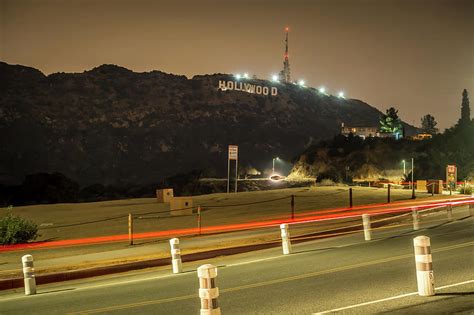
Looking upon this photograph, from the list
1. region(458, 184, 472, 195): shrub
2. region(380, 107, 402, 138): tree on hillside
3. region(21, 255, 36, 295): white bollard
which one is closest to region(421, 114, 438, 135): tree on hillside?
region(380, 107, 402, 138): tree on hillside

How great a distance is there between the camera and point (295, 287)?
442 inches

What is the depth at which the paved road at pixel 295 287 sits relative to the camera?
30.9ft

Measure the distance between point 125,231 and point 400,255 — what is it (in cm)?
1658

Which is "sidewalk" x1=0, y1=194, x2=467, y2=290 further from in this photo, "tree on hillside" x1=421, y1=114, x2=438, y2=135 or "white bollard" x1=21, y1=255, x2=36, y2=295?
"tree on hillside" x1=421, y1=114, x2=438, y2=135

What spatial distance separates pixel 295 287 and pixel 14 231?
15842 millimetres

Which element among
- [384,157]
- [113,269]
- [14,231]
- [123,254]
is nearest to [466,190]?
[14,231]

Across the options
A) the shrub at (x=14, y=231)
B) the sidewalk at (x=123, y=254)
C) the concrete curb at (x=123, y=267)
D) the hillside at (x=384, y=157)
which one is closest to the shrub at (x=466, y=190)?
the sidewalk at (x=123, y=254)

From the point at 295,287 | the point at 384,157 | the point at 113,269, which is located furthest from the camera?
the point at 384,157

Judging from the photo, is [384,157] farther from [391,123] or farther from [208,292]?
[208,292]

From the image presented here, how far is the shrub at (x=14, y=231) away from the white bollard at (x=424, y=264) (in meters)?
18.3

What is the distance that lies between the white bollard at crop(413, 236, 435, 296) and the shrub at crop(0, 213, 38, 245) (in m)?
18.3

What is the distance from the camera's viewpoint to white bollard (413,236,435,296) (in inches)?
356

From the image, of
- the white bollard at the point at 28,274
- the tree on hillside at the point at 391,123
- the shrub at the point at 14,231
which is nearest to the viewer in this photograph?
the white bollard at the point at 28,274

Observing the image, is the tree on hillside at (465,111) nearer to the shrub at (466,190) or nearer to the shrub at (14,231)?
the shrub at (466,190)
